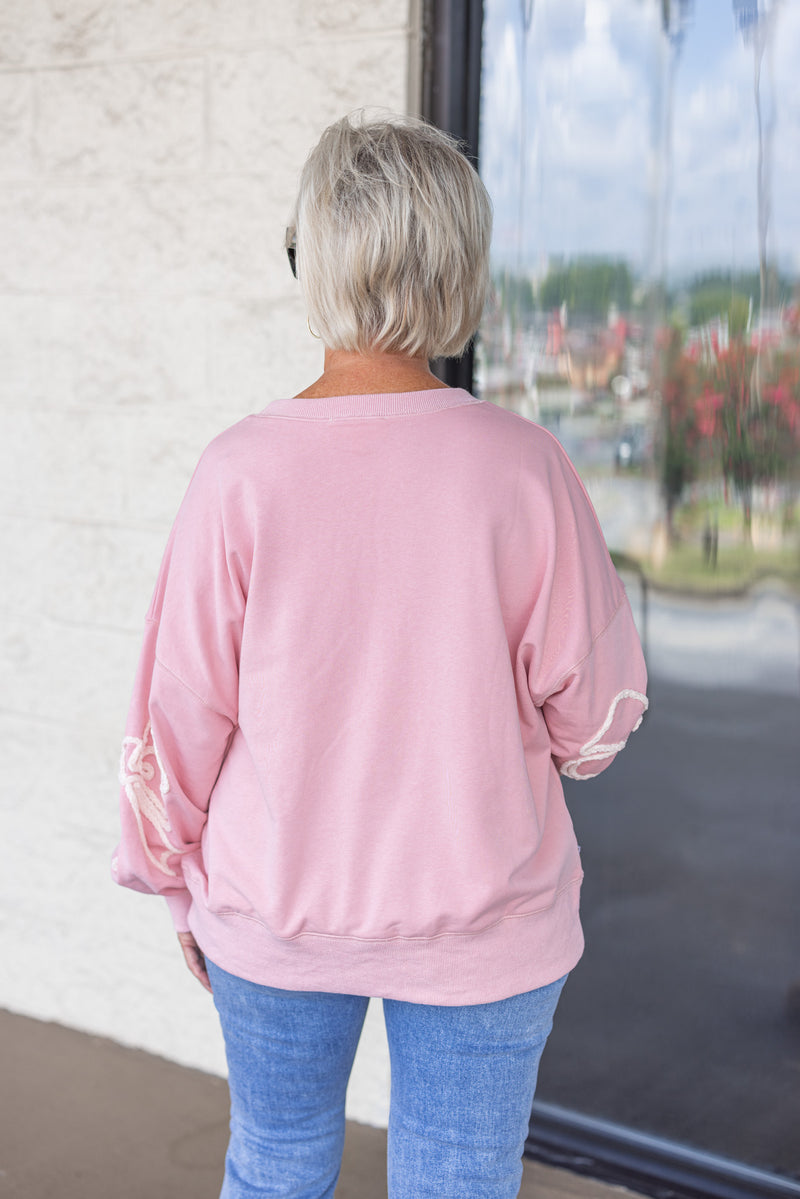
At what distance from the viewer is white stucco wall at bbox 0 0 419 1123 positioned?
1.87m

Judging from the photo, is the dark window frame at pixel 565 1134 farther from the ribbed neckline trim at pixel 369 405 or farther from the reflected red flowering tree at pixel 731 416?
the ribbed neckline trim at pixel 369 405

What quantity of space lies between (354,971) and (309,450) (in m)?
0.53

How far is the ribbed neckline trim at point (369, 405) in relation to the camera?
3.41 feet

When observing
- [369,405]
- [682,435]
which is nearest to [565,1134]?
[682,435]

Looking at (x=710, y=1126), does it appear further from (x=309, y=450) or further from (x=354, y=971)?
(x=309, y=450)

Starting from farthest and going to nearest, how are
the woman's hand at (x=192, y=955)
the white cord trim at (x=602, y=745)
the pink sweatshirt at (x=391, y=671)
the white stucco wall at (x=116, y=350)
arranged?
the white stucco wall at (x=116, y=350), the woman's hand at (x=192, y=955), the white cord trim at (x=602, y=745), the pink sweatshirt at (x=391, y=671)

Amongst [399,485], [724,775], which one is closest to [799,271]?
[724,775]

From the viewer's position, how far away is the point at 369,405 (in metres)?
1.04

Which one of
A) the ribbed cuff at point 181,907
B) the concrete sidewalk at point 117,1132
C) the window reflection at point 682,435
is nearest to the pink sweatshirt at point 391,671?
the ribbed cuff at point 181,907

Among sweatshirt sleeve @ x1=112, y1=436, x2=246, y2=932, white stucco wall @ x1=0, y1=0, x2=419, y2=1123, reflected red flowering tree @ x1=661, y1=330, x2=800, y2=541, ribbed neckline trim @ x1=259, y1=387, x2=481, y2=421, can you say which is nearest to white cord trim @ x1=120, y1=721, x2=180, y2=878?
sweatshirt sleeve @ x1=112, y1=436, x2=246, y2=932

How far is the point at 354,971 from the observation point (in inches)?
43.9

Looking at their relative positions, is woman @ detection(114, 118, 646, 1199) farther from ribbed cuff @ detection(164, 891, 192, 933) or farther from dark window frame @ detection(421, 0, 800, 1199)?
dark window frame @ detection(421, 0, 800, 1199)

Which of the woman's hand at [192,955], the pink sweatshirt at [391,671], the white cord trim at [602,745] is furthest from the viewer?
the woman's hand at [192,955]

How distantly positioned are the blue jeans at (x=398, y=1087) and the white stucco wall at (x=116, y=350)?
0.80 m
